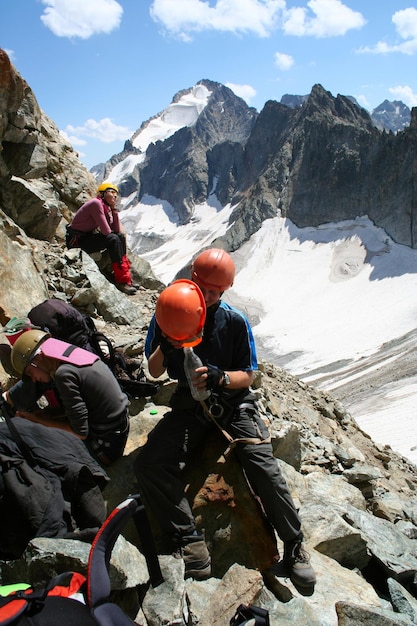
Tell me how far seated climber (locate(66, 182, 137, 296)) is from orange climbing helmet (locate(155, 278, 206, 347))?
7.58m

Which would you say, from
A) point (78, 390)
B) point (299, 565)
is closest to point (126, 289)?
point (78, 390)

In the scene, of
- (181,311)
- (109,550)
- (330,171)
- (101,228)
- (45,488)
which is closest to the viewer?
(109,550)

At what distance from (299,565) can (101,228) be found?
912 cm

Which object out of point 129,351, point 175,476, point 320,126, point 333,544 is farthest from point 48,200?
point 320,126

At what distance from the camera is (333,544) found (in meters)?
4.65

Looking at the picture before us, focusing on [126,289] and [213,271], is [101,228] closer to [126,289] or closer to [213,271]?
[126,289]

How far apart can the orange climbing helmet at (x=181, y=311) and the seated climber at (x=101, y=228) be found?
7582 millimetres

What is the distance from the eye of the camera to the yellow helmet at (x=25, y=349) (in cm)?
454

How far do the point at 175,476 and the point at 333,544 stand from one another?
1.92m

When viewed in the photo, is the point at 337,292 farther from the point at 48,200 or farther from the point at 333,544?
the point at 333,544

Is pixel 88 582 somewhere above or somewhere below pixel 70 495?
above

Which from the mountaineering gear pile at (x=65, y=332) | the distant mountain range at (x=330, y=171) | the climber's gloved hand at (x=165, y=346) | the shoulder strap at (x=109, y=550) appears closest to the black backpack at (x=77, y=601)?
the shoulder strap at (x=109, y=550)

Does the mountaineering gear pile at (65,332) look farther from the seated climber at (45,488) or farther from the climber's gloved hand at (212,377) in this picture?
the climber's gloved hand at (212,377)

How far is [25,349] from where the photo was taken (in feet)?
15.0
